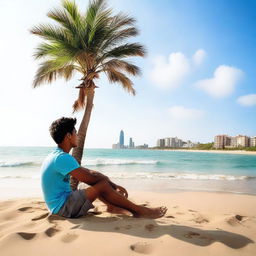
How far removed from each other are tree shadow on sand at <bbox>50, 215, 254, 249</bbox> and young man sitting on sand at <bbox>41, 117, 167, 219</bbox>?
19 cm

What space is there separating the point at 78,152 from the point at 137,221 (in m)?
3.98

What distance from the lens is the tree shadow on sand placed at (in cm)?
251

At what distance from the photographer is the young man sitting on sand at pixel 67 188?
3.08m

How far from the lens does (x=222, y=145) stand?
149125mm

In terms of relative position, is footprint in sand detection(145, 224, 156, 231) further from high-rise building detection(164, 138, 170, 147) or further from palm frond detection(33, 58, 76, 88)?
high-rise building detection(164, 138, 170, 147)

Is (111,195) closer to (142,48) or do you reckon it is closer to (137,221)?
(137,221)

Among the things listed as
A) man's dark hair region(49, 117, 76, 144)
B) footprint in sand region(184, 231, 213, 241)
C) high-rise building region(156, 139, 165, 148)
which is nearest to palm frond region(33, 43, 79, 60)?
man's dark hair region(49, 117, 76, 144)

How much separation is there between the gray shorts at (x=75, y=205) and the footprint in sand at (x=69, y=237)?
623 mm

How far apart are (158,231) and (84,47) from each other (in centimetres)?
624

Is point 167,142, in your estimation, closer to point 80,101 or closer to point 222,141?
point 222,141

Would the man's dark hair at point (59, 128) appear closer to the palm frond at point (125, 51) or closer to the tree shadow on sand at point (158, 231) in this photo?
the tree shadow on sand at point (158, 231)

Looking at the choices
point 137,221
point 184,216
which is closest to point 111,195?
point 137,221

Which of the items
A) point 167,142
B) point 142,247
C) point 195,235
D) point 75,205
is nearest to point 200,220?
point 195,235

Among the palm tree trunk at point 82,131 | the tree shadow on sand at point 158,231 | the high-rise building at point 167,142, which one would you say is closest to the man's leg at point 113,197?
the tree shadow on sand at point 158,231
